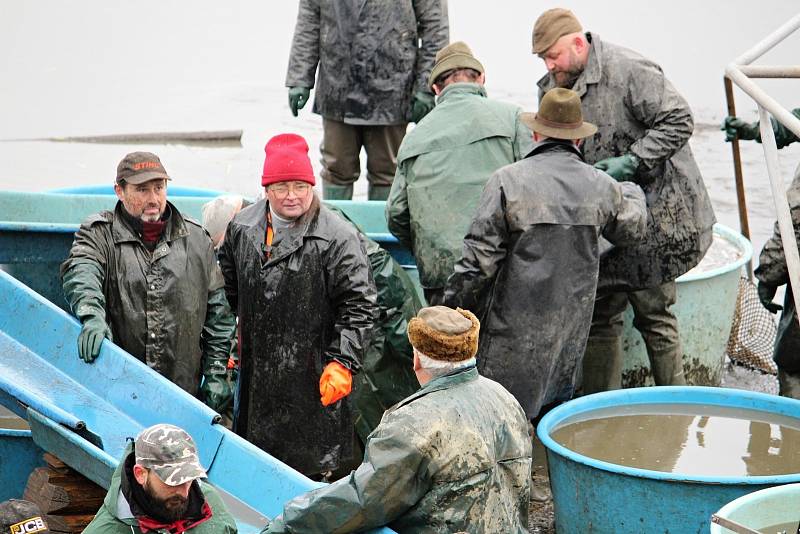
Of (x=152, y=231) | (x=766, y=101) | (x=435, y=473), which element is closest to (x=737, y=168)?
(x=766, y=101)

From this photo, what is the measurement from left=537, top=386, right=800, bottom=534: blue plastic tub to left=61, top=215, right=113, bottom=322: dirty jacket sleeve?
6.23 ft

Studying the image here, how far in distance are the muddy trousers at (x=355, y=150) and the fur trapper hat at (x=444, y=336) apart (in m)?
4.07

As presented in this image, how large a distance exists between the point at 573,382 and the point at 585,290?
434 mm

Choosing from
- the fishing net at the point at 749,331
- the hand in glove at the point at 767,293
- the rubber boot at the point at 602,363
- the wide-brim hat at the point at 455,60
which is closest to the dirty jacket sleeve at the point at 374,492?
the wide-brim hat at the point at 455,60

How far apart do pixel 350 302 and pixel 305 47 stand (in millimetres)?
3075

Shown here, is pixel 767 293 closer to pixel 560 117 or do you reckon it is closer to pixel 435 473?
pixel 560 117

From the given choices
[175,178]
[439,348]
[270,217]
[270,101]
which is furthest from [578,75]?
[270,101]

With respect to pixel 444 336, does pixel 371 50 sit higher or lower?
higher

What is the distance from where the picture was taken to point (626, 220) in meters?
5.18

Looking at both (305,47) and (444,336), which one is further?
(305,47)

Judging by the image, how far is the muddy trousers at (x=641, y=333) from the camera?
6.09 meters

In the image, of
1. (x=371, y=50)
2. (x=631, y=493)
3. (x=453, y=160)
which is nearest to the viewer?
(x=631, y=493)

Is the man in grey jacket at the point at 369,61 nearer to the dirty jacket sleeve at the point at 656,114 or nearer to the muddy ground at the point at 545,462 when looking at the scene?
the dirty jacket sleeve at the point at 656,114

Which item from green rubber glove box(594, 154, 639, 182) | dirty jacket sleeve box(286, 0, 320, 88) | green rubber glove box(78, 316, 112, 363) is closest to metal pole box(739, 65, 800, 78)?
green rubber glove box(594, 154, 639, 182)
